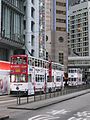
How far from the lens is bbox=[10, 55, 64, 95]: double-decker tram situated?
36.8 m

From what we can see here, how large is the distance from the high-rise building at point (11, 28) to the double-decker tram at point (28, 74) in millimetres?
13686

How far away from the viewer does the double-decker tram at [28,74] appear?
1449 inches

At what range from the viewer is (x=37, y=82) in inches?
1592

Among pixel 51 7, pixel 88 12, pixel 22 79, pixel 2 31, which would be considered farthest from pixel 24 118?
pixel 88 12

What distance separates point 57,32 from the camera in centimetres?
11831

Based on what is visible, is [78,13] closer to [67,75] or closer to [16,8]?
[67,75]

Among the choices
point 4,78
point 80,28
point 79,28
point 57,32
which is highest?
point 79,28

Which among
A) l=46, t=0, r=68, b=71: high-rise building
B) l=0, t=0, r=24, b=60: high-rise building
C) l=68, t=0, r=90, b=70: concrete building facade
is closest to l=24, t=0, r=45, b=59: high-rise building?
l=0, t=0, r=24, b=60: high-rise building

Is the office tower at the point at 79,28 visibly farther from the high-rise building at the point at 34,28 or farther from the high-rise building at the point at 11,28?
the high-rise building at the point at 11,28

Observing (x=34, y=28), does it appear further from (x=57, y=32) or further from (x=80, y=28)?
(x=80, y=28)

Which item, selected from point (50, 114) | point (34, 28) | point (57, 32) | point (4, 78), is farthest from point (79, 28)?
point (50, 114)

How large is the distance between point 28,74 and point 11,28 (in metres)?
24.9

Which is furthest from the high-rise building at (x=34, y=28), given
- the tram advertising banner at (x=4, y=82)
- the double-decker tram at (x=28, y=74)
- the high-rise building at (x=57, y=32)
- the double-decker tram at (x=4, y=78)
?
the high-rise building at (x=57, y=32)

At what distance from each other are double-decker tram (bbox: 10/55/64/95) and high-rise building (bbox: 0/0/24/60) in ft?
44.9
